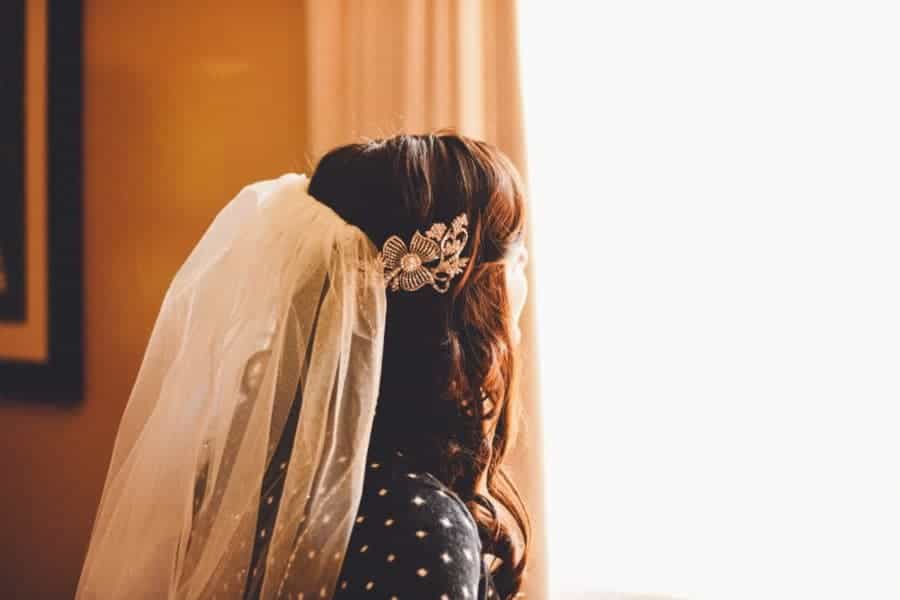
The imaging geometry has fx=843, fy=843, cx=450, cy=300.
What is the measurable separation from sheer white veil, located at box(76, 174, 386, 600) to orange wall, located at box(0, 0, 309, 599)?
0.76 metres

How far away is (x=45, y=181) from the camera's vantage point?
5.89 feet

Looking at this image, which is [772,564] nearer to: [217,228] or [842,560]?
[842,560]

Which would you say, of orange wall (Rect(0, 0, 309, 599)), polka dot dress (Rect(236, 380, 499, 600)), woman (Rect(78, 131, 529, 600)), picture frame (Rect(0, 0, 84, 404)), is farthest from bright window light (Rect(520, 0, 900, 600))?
picture frame (Rect(0, 0, 84, 404))

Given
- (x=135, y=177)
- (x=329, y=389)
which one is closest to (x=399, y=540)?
(x=329, y=389)

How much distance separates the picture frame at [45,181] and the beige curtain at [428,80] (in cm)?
59

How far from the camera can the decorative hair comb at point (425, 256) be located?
918 mm

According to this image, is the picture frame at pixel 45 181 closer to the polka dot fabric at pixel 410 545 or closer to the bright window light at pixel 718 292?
the bright window light at pixel 718 292

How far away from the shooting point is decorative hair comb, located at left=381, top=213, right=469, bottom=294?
918 millimetres

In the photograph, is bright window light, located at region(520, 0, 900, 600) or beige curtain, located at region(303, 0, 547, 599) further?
beige curtain, located at region(303, 0, 547, 599)

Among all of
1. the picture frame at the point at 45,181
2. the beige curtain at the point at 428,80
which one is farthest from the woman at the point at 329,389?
the picture frame at the point at 45,181

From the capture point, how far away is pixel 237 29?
1.68m

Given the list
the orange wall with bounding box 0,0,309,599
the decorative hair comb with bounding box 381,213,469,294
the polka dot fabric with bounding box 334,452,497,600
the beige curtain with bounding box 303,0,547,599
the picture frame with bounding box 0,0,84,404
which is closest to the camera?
the polka dot fabric with bounding box 334,452,497,600

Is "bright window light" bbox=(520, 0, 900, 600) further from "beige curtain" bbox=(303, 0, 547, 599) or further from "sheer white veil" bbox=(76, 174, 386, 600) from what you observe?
"sheer white veil" bbox=(76, 174, 386, 600)

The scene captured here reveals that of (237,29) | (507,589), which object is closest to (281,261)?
(507,589)
